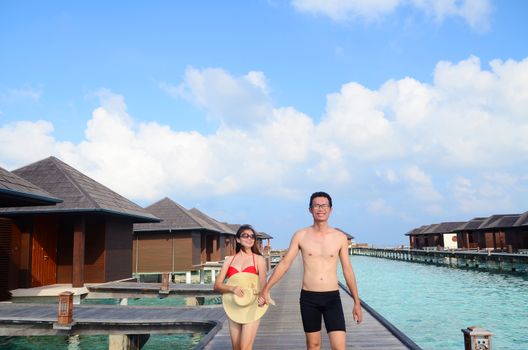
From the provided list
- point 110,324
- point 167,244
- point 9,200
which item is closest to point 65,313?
point 110,324

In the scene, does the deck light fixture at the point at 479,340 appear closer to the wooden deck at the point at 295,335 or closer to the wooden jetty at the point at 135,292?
the wooden deck at the point at 295,335

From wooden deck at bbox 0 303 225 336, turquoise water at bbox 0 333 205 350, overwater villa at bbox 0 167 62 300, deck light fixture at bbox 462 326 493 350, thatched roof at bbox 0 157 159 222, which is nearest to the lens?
deck light fixture at bbox 462 326 493 350

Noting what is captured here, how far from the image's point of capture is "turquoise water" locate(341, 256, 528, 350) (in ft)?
50.3

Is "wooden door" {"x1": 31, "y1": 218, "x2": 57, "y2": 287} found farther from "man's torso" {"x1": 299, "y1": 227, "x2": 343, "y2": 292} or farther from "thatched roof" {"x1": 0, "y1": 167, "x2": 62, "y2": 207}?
"man's torso" {"x1": 299, "y1": 227, "x2": 343, "y2": 292}

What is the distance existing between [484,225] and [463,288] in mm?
24032

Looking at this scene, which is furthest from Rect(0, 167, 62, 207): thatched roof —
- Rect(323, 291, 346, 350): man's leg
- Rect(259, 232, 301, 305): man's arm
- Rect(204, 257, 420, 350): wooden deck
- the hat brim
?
Rect(323, 291, 346, 350): man's leg

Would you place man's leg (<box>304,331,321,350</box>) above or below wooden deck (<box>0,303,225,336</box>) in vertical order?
above

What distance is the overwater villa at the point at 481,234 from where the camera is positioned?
42.5m

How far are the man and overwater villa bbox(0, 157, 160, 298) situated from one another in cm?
1349

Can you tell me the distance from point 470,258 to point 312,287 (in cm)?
Answer: 5051

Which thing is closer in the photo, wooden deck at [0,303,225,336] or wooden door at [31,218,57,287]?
wooden deck at [0,303,225,336]

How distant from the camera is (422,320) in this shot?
720 inches

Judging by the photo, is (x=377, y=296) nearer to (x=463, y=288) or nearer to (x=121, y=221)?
(x=463, y=288)

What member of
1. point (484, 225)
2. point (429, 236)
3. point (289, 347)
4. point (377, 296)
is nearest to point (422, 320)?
point (377, 296)
